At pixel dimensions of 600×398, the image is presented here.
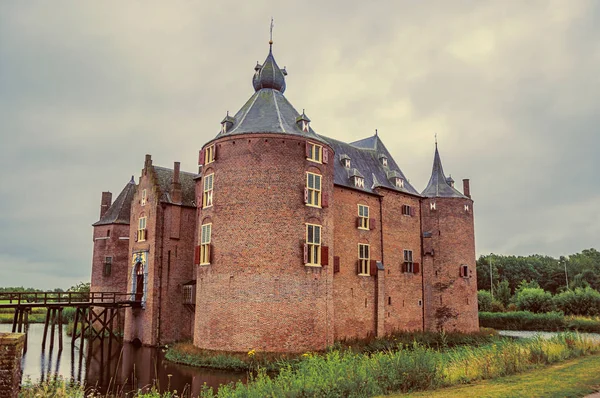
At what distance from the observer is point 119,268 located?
29859 millimetres

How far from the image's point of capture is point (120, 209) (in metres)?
30.8

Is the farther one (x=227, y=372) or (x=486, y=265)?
(x=486, y=265)

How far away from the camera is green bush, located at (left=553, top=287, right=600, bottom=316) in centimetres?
3791

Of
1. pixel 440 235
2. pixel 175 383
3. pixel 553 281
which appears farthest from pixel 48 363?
pixel 553 281

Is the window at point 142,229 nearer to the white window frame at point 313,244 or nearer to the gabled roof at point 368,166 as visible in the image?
the white window frame at point 313,244

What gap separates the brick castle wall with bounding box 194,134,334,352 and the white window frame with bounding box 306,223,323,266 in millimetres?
258

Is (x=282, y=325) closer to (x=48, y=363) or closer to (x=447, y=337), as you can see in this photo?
(x=48, y=363)

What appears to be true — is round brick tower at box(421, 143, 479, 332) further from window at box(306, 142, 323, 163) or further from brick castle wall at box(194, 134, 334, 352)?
window at box(306, 142, 323, 163)

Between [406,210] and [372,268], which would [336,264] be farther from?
[406,210]

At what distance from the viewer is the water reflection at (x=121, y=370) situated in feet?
49.4

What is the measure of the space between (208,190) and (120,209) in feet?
39.8

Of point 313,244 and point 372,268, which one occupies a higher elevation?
point 313,244

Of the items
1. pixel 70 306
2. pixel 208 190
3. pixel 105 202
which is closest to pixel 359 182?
pixel 208 190

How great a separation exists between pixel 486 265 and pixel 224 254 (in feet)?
180
